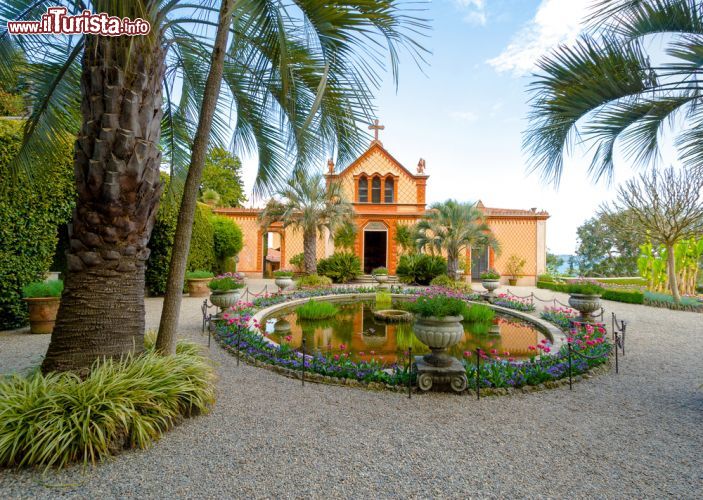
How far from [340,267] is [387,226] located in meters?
4.35

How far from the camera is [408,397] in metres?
3.80

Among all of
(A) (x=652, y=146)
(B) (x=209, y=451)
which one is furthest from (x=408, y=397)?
(A) (x=652, y=146)

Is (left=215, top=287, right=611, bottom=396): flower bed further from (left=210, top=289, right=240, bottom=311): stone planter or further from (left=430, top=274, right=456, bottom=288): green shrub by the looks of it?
(left=430, top=274, right=456, bottom=288): green shrub

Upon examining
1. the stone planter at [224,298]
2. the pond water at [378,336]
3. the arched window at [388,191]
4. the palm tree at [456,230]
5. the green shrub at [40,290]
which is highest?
the arched window at [388,191]

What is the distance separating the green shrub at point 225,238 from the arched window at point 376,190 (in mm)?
8673

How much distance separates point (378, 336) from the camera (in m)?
6.95

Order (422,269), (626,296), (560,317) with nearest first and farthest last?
(560,317) → (626,296) → (422,269)

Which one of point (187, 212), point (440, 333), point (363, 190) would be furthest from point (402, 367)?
point (363, 190)

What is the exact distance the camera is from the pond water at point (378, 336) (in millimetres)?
5809

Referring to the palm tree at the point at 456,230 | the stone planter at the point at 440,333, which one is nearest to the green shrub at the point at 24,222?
the stone planter at the point at 440,333

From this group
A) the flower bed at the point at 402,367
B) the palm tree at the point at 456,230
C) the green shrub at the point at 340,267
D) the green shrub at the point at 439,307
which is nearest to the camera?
the flower bed at the point at 402,367

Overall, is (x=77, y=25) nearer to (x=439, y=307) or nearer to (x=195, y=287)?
(x=439, y=307)

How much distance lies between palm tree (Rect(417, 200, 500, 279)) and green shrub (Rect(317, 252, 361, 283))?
4209 millimetres

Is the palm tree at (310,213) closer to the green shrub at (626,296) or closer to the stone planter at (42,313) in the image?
the stone planter at (42,313)
